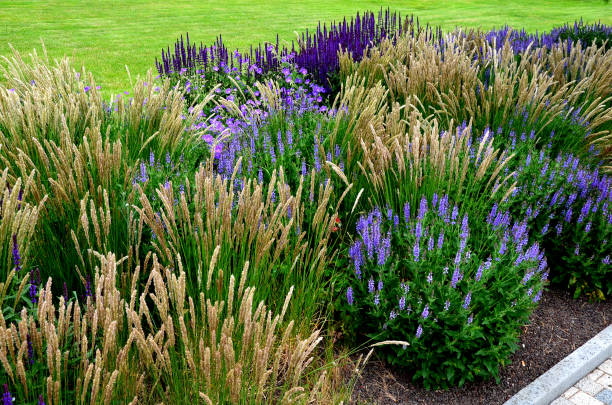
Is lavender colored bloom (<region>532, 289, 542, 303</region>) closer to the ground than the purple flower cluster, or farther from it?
closer to the ground

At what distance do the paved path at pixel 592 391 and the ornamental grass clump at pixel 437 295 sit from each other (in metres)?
0.47

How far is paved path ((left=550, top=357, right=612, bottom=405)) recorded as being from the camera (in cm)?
322

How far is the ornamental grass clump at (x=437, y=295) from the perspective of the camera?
2.94 metres

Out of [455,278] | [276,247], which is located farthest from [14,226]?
[455,278]

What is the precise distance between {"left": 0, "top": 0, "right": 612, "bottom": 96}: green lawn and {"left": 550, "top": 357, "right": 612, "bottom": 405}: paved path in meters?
8.02

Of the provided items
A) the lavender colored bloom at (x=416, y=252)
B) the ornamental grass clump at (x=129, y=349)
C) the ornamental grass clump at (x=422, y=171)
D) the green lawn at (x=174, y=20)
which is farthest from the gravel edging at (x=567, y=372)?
the green lawn at (x=174, y=20)

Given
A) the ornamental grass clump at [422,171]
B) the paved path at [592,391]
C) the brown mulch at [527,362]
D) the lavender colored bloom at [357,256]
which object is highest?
the ornamental grass clump at [422,171]

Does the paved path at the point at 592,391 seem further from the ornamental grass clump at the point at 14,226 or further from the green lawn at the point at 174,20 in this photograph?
the green lawn at the point at 174,20

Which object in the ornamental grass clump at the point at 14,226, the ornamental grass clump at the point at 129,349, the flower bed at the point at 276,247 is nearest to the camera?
the ornamental grass clump at the point at 129,349

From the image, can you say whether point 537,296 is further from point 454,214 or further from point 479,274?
point 454,214

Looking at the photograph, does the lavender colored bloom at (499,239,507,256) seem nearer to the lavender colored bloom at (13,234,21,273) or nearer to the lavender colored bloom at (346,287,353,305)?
the lavender colored bloom at (346,287,353,305)

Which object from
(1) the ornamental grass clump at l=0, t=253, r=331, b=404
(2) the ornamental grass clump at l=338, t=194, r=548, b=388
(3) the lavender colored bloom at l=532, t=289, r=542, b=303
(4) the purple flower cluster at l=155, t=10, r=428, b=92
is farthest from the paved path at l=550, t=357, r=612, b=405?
(4) the purple flower cluster at l=155, t=10, r=428, b=92

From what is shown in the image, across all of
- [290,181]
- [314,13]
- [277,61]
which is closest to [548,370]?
[290,181]

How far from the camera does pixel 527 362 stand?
11.2ft
